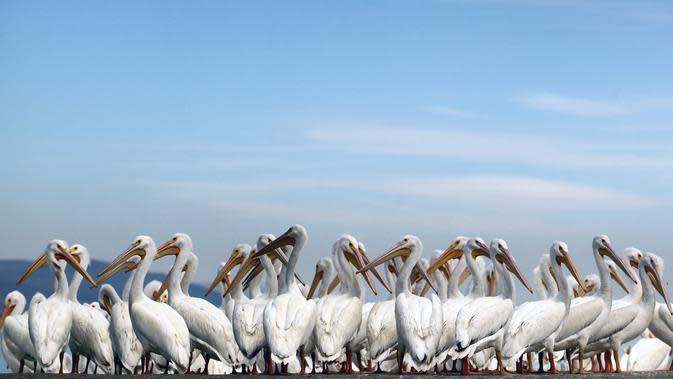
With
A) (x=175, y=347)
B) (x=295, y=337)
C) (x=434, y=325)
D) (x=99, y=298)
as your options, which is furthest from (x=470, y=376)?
(x=99, y=298)

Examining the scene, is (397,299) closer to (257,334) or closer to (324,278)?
(257,334)

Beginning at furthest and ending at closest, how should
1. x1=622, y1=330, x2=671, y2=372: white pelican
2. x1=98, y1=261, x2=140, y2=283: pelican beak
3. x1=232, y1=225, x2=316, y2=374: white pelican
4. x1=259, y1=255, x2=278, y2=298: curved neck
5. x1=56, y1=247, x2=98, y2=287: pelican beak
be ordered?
x1=622, y1=330, x2=671, y2=372: white pelican → x1=98, y1=261, x2=140, y2=283: pelican beak → x1=56, y1=247, x2=98, y2=287: pelican beak → x1=259, y1=255, x2=278, y2=298: curved neck → x1=232, y1=225, x2=316, y2=374: white pelican

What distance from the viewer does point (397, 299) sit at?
1808cm

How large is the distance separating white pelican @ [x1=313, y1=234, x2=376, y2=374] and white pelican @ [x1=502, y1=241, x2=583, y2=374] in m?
1.89

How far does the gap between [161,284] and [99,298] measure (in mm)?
1681

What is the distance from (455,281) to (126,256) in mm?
4594

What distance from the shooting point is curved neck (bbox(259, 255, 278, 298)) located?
1960 cm

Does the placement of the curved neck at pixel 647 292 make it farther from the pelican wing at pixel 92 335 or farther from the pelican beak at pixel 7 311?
the pelican beak at pixel 7 311

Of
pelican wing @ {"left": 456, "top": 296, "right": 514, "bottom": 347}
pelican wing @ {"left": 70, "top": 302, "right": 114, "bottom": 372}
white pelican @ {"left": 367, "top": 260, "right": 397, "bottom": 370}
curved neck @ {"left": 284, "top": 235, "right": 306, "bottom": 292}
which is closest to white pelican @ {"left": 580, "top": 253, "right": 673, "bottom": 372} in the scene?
pelican wing @ {"left": 456, "top": 296, "right": 514, "bottom": 347}

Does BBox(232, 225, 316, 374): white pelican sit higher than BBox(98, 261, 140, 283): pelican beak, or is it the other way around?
BBox(98, 261, 140, 283): pelican beak

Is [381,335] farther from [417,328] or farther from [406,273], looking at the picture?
[417,328]

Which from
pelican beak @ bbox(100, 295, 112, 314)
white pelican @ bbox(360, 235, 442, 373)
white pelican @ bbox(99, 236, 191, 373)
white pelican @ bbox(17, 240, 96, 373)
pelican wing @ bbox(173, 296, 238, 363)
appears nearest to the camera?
white pelican @ bbox(360, 235, 442, 373)

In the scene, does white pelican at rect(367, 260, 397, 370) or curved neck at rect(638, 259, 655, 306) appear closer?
white pelican at rect(367, 260, 397, 370)

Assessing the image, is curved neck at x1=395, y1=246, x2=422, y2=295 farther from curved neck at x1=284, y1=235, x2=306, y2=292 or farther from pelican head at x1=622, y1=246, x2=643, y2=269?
pelican head at x1=622, y1=246, x2=643, y2=269
